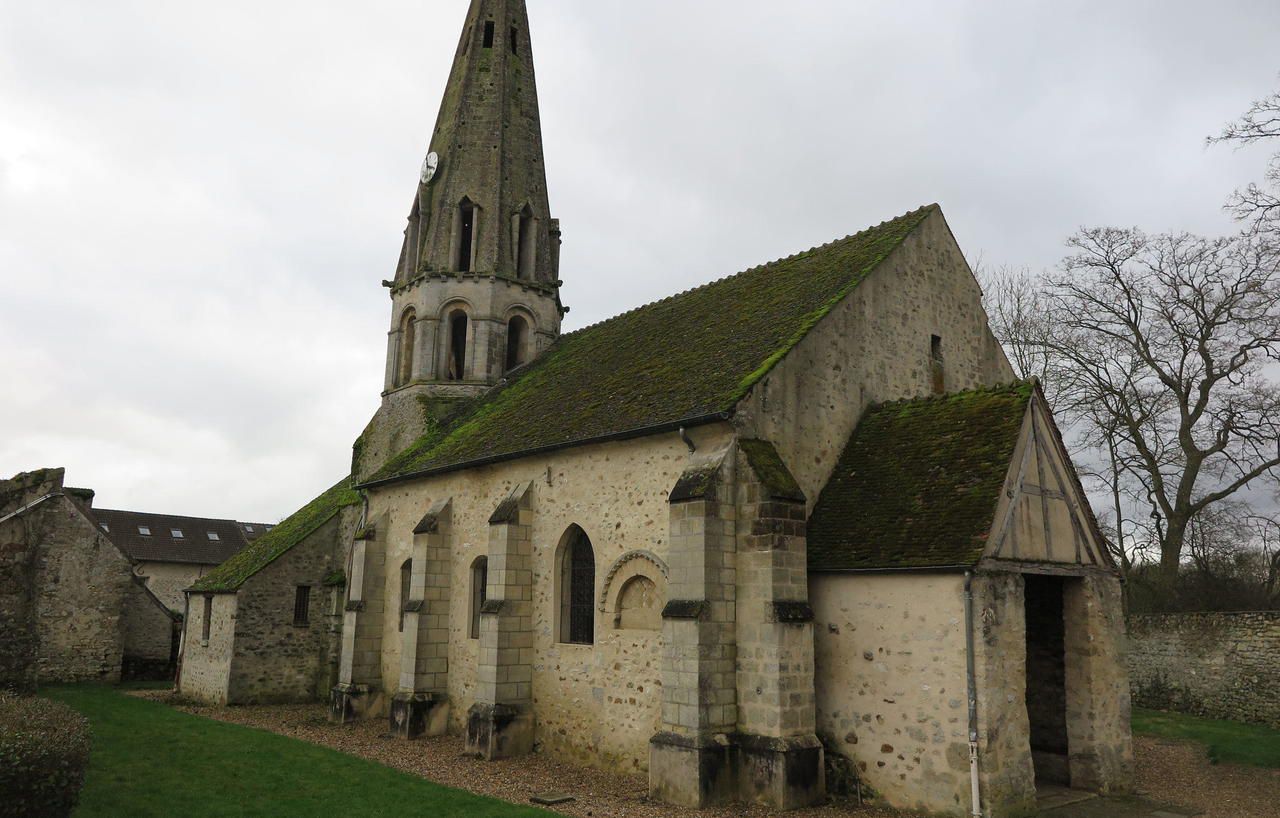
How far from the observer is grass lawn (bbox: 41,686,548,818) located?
10594mm

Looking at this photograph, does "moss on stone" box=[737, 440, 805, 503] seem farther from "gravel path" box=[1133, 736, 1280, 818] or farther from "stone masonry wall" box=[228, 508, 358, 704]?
"stone masonry wall" box=[228, 508, 358, 704]

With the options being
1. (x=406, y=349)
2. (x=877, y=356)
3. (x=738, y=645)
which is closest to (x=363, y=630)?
(x=406, y=349)

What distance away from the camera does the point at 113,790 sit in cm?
1104

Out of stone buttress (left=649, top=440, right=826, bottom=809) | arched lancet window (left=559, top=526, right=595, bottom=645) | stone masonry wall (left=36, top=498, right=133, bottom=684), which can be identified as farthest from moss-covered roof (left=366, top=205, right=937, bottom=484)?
stone masonry wall (left=36, top=498, right=133, bottom=684)

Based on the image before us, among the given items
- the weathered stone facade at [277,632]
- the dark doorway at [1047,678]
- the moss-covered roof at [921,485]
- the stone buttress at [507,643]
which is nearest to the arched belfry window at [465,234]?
the weathered stone facade at [277,632]

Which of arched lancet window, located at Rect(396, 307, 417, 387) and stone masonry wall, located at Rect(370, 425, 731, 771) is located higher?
arched lancet window, located at Rect(396, 307, 417, 387)

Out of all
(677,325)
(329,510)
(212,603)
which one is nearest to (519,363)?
(329,510)

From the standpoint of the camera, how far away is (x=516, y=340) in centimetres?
2630

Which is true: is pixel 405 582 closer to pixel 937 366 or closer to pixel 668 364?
pixel 668 364

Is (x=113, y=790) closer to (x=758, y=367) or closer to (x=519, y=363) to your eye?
(x=758, y=367)

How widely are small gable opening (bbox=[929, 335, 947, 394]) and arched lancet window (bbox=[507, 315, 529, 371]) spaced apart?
13.1 meters

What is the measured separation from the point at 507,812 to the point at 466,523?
318 inches

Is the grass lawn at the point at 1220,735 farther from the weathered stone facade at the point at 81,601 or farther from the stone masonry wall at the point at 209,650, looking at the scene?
the weathered stone facade at the point at 81,601

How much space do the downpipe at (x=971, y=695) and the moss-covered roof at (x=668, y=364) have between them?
13.0 ft
